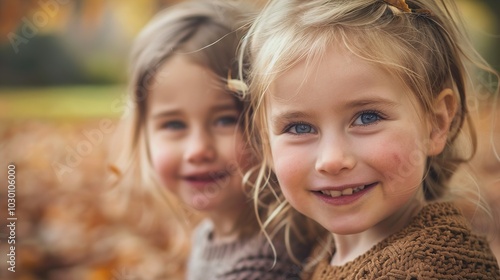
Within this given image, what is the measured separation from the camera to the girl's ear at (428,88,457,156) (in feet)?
4.17

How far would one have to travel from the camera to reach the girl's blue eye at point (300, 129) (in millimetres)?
1244

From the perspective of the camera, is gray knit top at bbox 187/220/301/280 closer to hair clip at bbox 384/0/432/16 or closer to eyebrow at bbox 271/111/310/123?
eyebrow at bbox 271/111/310/123

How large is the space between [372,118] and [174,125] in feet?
2.32

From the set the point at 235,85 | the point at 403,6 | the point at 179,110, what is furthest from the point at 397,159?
the point at 179,110

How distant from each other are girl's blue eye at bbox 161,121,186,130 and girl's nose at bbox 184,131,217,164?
55 mm

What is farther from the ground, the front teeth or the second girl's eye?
the second girl's eye

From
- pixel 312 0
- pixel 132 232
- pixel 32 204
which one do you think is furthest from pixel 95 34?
pixel 312 0

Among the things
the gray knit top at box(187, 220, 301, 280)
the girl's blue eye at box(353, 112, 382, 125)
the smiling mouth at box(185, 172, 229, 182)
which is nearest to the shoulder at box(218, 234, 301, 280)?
the gray knit top at box(187, 220, 301, 280)

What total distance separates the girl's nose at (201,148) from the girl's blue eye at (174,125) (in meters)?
0.06

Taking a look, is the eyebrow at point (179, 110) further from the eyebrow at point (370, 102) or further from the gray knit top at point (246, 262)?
the eyebrow at point (370, 102)

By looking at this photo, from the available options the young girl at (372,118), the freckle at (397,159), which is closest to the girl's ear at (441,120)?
the young girl at (372,118)

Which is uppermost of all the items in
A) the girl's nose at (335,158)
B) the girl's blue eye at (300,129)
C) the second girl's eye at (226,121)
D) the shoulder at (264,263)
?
the second girl's eye at (226,121)

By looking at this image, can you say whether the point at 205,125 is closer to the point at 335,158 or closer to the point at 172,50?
the point at 172,50

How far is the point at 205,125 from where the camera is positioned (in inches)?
65.6
